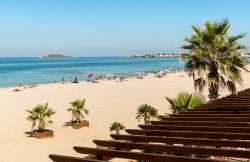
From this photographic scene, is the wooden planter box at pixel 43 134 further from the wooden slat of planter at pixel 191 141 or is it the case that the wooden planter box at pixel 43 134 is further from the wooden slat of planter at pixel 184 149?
the wooden slat of planter at pixel 184 149

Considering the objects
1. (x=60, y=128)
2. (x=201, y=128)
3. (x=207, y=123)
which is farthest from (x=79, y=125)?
(x=201, y=128)

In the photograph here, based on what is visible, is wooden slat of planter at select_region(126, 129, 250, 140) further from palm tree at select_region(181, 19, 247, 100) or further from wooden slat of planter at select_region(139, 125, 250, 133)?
palm tree at select_region(181, 19, 247, 100)

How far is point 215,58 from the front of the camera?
1552 cm

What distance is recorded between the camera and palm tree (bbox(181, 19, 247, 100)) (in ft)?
50.6

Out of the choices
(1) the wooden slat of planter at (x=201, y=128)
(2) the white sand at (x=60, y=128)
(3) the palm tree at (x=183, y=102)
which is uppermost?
(1) the wooden slat of planter at (x=201, y=128)

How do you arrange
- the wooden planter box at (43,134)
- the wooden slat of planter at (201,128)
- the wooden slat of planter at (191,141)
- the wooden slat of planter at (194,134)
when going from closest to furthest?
1. the wooden slat of planter at (191,141)
2. the wooden slat of planter at (194,134)
3. the wooden slat of planter at (201,128)
4. the wooden planter box at (43,134)

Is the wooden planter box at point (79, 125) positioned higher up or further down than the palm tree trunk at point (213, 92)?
further down

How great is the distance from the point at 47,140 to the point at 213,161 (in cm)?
1622

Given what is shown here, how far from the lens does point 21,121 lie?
24.3 meters

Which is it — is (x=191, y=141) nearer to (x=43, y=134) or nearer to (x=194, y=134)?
(x=194, y=134)

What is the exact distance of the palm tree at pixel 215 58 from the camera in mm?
15430

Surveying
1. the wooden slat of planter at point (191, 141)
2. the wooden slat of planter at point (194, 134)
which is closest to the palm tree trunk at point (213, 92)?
the wooden slat of planter at point (194, 134)

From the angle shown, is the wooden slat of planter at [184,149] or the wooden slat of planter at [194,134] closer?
the wooden slat of planter at [184,149]

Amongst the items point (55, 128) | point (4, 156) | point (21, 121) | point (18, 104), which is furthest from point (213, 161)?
point (18, 104)
